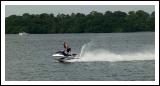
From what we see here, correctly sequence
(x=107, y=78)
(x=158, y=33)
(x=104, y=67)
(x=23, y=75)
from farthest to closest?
(x=104, y=67), (x=23, y=75), (x=107, y=78), (x=158, y=33)

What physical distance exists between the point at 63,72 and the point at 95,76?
2.36 meters

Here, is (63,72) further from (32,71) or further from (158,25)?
(158,25)

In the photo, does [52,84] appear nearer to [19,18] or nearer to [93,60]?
[93,60]

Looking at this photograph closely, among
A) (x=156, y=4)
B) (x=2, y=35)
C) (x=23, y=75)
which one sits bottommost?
(x=23, y=75)

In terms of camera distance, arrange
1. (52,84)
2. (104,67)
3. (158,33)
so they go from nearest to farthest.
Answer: (52,84), (158,33), (104,67)

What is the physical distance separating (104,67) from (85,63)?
2055mm

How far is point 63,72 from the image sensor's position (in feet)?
70.7

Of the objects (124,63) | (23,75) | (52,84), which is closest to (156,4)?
(52,84)

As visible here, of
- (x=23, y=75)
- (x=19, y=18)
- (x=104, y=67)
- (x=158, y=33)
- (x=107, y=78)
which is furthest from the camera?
(x=19, y=18)

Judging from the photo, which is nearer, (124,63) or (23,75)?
(23,75)

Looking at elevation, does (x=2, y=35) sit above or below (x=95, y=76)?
above

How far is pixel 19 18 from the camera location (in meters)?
41.4

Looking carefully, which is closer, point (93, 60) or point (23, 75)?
point (23, 75)

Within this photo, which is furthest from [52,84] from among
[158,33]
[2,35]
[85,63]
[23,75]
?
[85,63]
